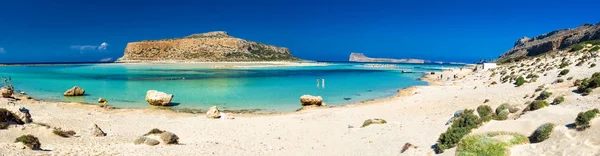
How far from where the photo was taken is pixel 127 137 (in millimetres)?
13242

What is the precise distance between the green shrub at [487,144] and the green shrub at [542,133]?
0.52 ft

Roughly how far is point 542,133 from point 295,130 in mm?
9245

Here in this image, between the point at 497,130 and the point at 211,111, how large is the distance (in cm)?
1360

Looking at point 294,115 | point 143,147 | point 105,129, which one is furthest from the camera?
point 294,115

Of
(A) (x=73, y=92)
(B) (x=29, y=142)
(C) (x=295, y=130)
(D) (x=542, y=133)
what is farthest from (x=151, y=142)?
(A) (x=73, y=92)

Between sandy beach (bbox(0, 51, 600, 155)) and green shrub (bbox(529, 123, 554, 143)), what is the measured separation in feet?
0.36

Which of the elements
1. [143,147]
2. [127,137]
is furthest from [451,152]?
[127,137]

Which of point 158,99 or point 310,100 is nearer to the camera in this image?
point 158,99

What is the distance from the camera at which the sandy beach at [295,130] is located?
851 cm

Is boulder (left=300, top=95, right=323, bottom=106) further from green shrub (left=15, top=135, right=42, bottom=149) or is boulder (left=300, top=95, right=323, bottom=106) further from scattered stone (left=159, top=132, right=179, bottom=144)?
green shrub (left=15, top=135, right=42, bottom=149)

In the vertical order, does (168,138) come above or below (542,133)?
below

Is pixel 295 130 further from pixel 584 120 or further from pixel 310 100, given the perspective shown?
pixel 584 120

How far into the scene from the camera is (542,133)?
727 cm

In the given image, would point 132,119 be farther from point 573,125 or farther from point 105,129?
point 573,125
